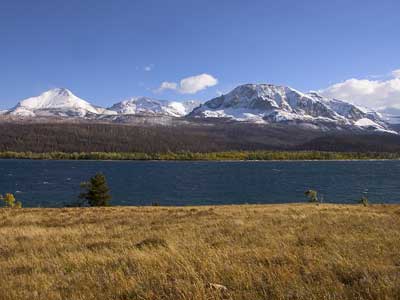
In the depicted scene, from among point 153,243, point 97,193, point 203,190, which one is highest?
point 153,243

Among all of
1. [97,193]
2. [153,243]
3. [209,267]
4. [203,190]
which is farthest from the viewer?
[203,190]

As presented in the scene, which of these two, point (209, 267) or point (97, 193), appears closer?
point (209, 267)

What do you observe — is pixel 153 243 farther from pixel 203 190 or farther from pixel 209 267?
pixel 203 190

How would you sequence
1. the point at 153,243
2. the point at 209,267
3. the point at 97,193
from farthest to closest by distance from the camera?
the point at 97,193 → the point at 153,243 → the point at 209,267

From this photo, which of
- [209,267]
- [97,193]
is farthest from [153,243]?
[97,193]

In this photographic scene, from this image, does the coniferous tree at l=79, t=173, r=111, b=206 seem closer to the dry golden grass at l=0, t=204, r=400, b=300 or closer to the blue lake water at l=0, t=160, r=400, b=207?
the blue lake water at l=0, t=160, r=400, b=207

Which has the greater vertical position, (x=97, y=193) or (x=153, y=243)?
(x=153, y=243)

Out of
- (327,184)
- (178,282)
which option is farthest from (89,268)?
(327,184)

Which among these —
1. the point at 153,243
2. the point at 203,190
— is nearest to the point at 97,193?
the point at 153,243

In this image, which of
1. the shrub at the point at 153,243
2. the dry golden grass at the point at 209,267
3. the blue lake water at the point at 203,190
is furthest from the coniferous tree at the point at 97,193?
the shrub at the point at 153,243

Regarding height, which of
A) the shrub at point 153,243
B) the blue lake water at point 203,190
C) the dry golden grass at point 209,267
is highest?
the dry golden grass at point 209,267

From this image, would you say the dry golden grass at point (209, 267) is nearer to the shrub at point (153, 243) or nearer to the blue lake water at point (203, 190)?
the shrub at point (153, 243)

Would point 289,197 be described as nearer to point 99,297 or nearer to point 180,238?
point 180,238

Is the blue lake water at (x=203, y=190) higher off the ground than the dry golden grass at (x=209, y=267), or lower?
lower
